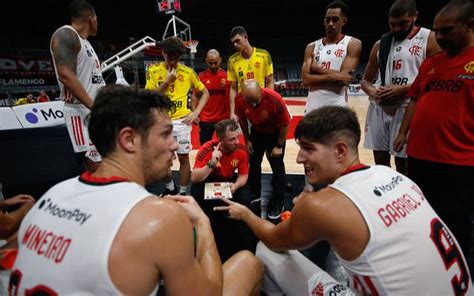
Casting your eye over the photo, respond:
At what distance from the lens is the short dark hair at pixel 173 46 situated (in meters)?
3.83

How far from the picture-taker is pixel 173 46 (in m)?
3.84

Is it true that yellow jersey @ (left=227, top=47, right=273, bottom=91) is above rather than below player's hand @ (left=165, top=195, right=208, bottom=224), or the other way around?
above

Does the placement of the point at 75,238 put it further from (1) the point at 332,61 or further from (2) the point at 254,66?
(2) the point at 254,66

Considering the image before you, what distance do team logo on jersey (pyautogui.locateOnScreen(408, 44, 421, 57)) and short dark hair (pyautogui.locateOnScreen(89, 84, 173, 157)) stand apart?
2.47 m

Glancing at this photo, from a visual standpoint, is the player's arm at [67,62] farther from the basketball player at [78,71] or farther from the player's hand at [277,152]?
the player's hand at [277,152]

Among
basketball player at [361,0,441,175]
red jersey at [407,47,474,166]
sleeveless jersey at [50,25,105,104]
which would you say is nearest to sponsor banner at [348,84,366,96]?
basketball player at [361,0,441,175]

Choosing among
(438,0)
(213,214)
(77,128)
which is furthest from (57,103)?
(438,0)

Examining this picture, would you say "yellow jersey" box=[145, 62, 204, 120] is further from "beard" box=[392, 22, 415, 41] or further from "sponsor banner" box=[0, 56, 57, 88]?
"sponsor banner" box=[0, 56, 57, 88]

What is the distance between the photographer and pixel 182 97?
420 centimetres

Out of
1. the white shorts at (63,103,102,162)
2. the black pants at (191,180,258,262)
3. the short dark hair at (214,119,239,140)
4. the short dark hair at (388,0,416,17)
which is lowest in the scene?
the black pants at (191,180,258,262)

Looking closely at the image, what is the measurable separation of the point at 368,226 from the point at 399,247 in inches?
6.2

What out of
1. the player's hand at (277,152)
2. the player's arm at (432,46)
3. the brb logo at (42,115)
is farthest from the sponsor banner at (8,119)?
the player's arm at (432,46)

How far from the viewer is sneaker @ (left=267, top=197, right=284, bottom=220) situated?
11.1 ft

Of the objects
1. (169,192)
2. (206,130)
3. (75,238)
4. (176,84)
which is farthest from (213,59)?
(75,238)
